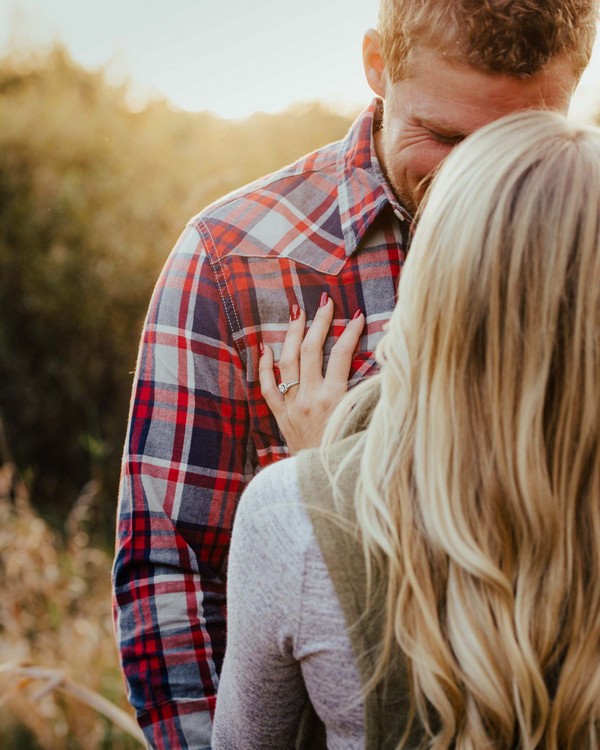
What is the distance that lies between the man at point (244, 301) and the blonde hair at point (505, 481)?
577 millimetres

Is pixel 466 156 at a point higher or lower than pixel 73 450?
higher

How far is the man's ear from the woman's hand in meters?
0.51

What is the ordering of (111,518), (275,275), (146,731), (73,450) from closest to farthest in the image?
(146,731), (275,275), (111,518), (73,450)

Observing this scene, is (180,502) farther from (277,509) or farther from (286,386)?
(277,509)

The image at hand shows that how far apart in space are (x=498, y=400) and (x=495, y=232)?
20 centimetres

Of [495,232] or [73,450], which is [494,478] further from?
[73,450]

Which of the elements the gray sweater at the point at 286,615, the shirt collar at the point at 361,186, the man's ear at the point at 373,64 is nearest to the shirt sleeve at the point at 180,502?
the shirt collar at the point at 361,186

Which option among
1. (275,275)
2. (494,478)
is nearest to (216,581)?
(275,275)

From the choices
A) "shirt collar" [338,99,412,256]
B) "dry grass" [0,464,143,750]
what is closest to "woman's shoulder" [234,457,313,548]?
"shirt collar" [338,99,412,256]

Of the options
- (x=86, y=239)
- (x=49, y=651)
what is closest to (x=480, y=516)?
(x=49, y=651)

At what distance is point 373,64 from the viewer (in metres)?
1.69

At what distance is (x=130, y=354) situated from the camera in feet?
16.8

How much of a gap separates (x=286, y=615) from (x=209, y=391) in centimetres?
67

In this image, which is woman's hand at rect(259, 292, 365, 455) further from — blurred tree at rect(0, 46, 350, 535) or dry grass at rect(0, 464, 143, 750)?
blurred tree at rect(0, 46, 350, 535)
